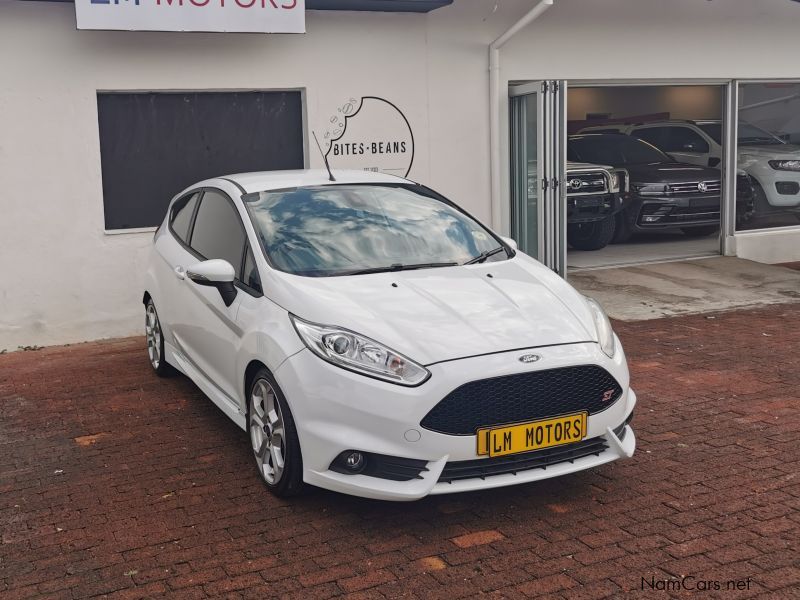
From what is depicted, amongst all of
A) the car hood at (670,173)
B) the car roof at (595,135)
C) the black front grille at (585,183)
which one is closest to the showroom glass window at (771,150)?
the car hood at (670,173)

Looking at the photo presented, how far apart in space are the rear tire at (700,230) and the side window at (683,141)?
48.3 inches

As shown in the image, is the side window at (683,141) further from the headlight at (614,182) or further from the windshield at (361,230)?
the windshield at (361,230)

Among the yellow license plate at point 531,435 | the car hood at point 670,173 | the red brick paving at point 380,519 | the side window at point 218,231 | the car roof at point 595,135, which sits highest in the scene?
the car roof at point 595,135

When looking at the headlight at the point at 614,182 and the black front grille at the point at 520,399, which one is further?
the headlight at the point at 614,182

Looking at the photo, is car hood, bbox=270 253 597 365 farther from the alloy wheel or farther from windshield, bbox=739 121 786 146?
windshield, bbox=739 121 786 146

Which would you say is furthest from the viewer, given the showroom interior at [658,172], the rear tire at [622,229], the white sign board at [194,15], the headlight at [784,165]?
the rear tire at [622,229]

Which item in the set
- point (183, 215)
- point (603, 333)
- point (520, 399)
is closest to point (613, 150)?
point (183, 215)

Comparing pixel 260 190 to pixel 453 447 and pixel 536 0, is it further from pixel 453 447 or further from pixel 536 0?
pixel 536 0

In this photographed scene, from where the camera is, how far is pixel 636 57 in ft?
38.2

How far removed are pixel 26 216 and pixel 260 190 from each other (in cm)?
384

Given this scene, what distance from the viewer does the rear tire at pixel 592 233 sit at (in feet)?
46.7

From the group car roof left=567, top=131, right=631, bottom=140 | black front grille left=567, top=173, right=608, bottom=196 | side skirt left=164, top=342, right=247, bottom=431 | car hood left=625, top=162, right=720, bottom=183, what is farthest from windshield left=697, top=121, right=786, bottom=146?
side skirt left=164, top=342, right=247, bottom=431

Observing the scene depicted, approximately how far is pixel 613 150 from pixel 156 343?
964 cm

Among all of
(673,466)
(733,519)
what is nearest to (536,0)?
(673,466)
